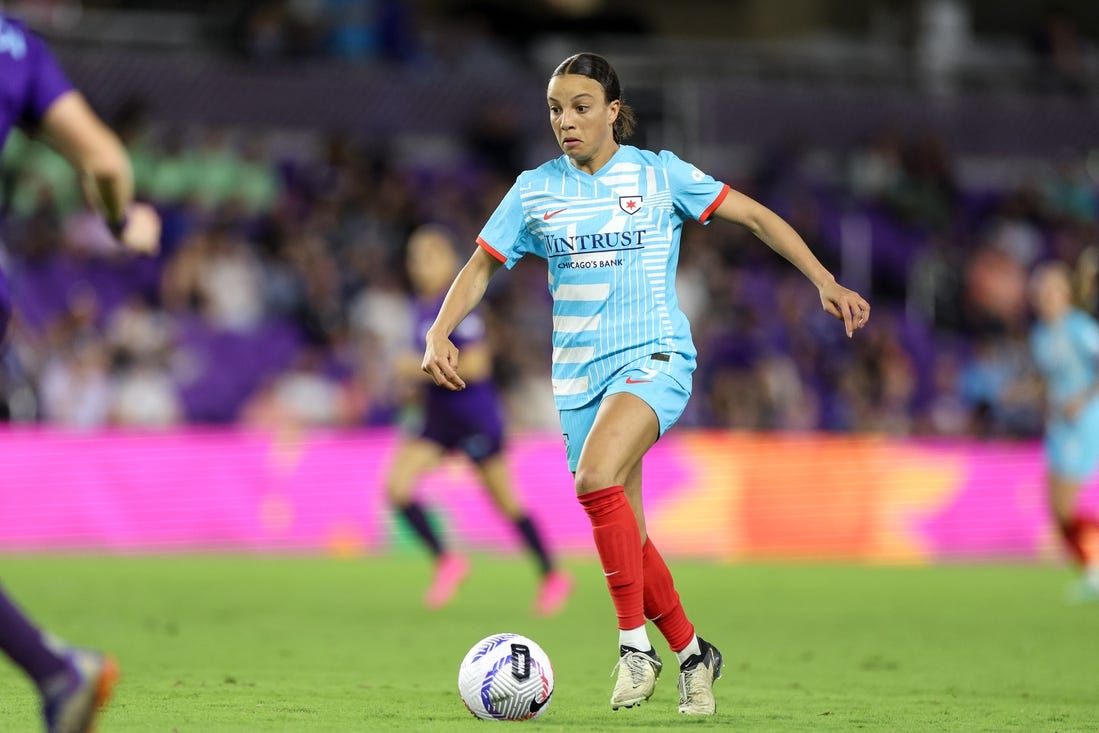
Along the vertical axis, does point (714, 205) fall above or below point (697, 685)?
above

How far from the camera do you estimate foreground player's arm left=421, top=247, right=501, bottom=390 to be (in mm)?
6586

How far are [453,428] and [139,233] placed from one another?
23.9 ft

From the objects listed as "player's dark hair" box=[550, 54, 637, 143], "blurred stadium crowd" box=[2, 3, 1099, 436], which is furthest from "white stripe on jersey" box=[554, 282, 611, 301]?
"blurred stadium crowd" box=[2, 3, 1099, 436]

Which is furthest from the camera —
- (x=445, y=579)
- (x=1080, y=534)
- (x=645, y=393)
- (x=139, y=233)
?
(x=1080, y=534)

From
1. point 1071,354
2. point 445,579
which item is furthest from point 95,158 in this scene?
point 1071,354

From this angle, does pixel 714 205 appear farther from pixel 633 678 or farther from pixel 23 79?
pixel 23 79

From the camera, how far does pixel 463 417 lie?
12219 millimetres

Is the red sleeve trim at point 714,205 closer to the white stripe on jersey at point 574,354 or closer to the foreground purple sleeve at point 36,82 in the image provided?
the white stripe on jersey at point 574,354

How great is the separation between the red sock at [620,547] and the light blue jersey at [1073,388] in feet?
25.1

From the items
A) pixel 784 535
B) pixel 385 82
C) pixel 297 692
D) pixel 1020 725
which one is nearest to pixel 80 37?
pixel 385 82

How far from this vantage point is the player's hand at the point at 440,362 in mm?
6570

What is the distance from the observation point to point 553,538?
57.6 feet

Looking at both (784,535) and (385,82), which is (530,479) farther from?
(385,82)

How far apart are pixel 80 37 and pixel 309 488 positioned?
7492 mm
